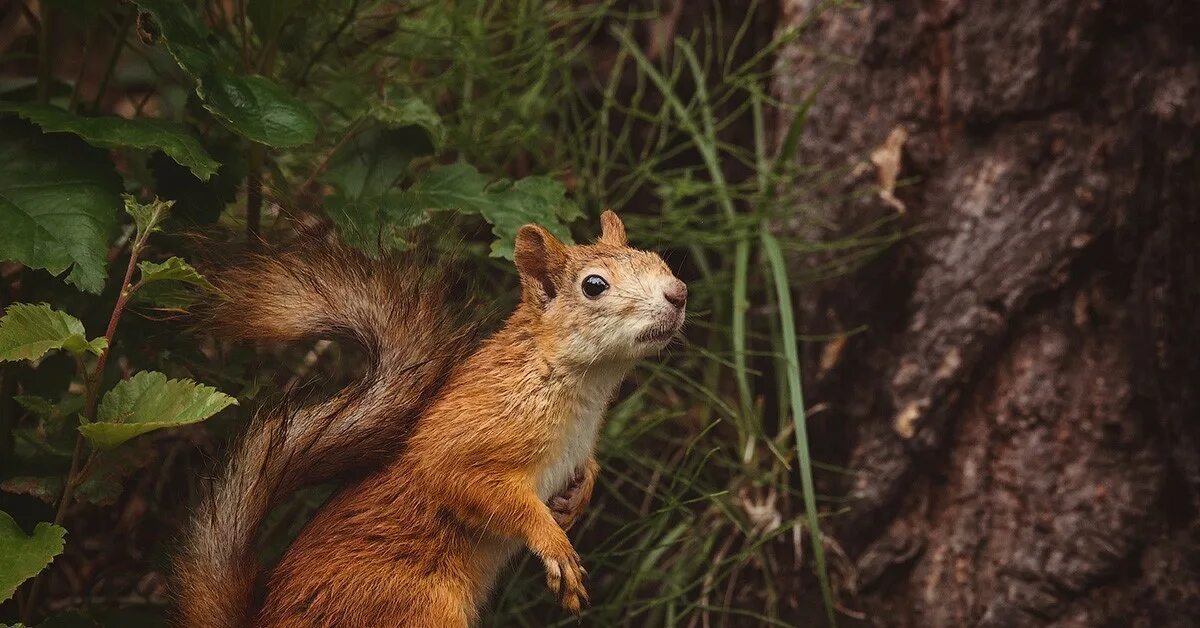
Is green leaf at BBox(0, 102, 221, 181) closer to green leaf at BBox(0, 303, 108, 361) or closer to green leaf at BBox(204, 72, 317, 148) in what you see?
green leaf at BBox(204, 72, 317, 148)

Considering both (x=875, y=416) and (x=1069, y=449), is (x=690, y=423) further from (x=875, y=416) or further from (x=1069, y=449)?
(x=1069, y=449)

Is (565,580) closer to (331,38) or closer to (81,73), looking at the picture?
(331,38)


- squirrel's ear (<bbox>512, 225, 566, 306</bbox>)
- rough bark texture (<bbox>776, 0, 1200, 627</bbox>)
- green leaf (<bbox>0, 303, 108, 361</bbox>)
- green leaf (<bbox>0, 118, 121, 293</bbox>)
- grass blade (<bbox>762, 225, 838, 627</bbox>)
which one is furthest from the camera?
rough bark texture (<bbox>776, 0, 1200, 627</bbox>)

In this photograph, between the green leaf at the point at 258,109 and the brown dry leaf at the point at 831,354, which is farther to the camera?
the brown dry leaf at the point at 831,354

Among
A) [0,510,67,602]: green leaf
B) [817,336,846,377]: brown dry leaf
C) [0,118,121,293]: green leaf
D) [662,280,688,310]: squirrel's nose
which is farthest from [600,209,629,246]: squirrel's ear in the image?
[817,336,846,377]: brown dry leaf

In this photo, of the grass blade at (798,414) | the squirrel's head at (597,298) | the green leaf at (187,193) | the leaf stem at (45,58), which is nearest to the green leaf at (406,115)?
the green leaf at (187,193)

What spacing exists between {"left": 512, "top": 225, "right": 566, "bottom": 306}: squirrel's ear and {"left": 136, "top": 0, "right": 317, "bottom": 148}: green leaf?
1.09 ft

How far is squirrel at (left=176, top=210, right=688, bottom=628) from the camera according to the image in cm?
140

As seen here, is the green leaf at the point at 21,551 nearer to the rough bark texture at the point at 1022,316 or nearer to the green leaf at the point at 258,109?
the green leaf at the point at 258,109

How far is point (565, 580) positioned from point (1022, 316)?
126cm

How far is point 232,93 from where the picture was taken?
1497mm

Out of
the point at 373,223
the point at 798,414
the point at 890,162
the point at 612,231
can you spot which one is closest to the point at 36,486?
the point at 373,223

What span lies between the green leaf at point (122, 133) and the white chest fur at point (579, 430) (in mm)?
585

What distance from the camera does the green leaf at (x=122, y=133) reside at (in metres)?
1.40
